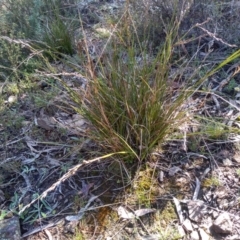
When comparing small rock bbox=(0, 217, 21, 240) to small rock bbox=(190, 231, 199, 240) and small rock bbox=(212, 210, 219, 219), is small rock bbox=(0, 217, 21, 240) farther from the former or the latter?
small rock bbox=(212, 210, 219, 219)

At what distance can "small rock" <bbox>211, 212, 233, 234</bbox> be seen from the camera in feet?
6.13

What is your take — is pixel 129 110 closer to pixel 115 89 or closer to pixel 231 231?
pixel 115 89

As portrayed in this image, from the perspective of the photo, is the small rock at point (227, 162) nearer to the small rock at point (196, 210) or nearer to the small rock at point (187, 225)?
the small rock at point (196, 210)

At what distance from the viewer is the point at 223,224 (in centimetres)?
189

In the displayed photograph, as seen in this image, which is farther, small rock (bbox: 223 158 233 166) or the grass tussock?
small rock (bbox: 223 158 233 166)

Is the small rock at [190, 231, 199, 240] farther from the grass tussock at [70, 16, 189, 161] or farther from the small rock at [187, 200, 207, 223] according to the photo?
the grass tussock at [70, 16, 189, 161]

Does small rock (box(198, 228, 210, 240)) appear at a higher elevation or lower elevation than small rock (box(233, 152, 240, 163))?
lower

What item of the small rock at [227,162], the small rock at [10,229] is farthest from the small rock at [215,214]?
the small rock at [10,229]

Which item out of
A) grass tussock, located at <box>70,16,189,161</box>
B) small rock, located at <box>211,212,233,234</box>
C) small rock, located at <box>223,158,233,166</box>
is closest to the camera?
small rock, located at <box>211,212,233,234</box>

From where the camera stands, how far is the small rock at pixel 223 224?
187 cm

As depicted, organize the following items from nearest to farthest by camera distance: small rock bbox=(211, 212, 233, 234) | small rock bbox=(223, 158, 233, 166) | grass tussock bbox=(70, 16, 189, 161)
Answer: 1. small rock bbox=(211, 212, 233, 234)
2. grass tussock bbox=(70, 16, 189, 161)
3. small rock bbox=(223, 158, 233, 166)

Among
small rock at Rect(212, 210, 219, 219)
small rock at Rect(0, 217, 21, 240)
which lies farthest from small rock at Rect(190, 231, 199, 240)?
small rock at Rect(0, 217, 21, 240)

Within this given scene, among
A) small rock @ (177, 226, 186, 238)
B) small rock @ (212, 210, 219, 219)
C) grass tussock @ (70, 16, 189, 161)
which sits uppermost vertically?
grass tussock @ (70, 16, 189, 161)

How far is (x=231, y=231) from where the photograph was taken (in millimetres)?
1869
